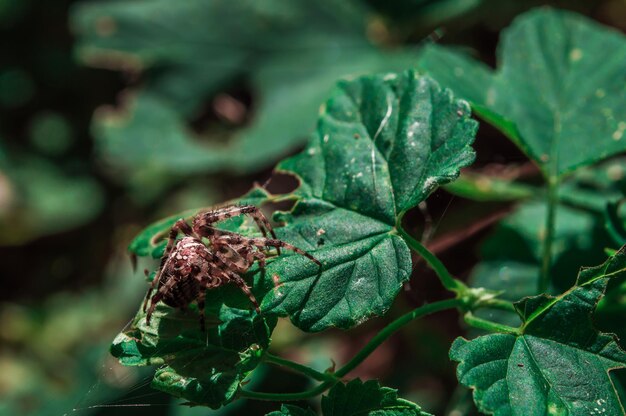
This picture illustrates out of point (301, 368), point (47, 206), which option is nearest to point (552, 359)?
point (301, 368)

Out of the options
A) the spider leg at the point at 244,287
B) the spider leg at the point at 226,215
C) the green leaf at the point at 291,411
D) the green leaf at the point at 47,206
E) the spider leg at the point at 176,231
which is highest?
the spider leg at the point at 226,215

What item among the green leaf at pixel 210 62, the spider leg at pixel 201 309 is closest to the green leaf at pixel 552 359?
the spider leg at pixel 201 309

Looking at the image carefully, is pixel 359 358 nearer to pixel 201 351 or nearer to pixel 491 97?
pixel 201 351

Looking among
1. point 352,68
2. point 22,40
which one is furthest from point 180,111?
point 22,40

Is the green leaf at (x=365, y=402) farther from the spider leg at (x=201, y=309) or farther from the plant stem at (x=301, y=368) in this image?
the spider leg at (x=201, y=309)

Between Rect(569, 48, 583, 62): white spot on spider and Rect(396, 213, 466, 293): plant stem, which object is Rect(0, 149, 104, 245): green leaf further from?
Rect(396, 213, 466, 293): plant stem

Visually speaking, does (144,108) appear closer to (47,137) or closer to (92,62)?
(92,62)
